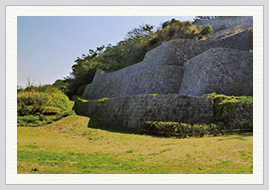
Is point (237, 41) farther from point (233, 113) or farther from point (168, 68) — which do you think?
point (233, 113)

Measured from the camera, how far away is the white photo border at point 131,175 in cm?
420

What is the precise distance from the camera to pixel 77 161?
6.18 metres

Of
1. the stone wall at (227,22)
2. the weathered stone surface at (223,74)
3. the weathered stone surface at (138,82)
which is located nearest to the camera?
the weathered stone surface at (223,74)

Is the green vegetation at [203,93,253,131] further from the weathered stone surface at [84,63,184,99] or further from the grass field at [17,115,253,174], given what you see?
the weathered stone surface at [84,63,184,99]

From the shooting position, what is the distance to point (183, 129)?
31.8 ft

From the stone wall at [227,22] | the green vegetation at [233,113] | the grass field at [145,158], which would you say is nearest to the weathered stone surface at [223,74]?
the green vegetation at [233,113]

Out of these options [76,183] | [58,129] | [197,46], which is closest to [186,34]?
[197,46]

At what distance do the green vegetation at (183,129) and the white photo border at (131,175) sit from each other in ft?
12.5

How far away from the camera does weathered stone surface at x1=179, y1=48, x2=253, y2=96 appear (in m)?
13.0

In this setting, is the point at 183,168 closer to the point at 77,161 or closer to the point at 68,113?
the point at 77,161

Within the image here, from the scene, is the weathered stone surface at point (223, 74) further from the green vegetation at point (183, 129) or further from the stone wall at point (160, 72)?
the green vegetation at point (183, 129)

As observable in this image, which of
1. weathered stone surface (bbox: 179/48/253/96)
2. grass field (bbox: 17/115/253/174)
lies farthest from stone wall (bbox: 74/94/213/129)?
weathered stone surface (bbox: 179/48/253/96)

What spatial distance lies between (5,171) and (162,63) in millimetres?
14706

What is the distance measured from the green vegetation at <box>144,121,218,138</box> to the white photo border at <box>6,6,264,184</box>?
12.5 feet
